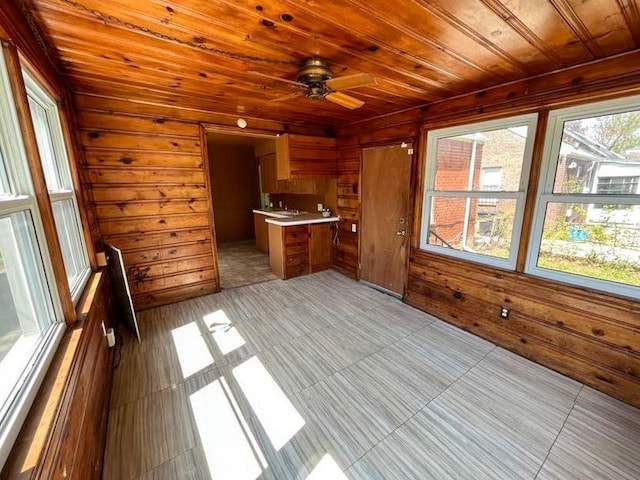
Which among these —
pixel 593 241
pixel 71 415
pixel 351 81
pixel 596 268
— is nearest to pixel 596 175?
pixel 593 241

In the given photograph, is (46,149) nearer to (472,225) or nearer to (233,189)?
(472,225)

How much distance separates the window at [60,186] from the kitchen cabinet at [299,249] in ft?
7.76

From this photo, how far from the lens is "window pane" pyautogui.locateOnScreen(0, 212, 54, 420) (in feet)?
3.30

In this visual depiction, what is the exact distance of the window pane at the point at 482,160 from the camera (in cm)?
238

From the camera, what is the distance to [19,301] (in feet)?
3.84

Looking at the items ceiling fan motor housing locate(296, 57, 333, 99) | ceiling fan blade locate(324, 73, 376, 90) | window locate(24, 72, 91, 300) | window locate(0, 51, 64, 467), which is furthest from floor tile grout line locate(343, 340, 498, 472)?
ceiling fan motor housing locate(296, 57, 333, 99)

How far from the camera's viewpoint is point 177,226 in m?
3.34

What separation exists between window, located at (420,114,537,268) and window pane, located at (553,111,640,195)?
25 cm

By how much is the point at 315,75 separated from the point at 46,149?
205 centimetres

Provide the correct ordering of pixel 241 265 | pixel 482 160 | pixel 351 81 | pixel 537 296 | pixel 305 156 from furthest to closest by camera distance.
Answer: pixel 241 265 → pixel 305 156 → pixel 482 160 → pixel 537 296 → pixel 351 81

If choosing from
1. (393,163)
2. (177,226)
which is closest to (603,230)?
(393,163)

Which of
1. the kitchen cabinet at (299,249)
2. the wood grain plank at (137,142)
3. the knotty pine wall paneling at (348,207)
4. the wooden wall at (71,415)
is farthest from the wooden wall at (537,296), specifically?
the wooden wall at (71,415)

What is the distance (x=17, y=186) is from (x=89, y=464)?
1.34 meters

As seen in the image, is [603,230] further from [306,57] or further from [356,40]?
[306,57]
